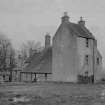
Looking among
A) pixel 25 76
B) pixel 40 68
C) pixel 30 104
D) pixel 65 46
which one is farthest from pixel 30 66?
pixel 30 104

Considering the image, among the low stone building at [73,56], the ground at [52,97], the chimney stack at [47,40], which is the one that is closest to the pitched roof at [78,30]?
the low stone building at [73,56]

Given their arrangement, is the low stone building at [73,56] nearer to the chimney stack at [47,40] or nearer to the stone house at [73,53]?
the stone house at [73,53]

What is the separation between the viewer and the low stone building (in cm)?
3494

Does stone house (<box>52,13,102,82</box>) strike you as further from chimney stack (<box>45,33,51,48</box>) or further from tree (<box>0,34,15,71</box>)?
tree (<box>0,34,15,71</box>)

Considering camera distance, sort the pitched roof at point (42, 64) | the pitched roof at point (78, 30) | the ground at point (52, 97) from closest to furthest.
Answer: the ground at point (52, 97)
the pitched roof at point (78, 30)
the pitched roof at point (42, 64)

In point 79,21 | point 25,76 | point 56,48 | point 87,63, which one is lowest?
point 25,76

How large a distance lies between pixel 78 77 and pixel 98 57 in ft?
26.6

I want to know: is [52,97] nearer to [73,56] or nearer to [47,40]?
[73,56]

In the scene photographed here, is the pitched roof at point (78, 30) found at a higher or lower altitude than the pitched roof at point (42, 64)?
higher

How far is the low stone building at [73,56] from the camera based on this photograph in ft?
115

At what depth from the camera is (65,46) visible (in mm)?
36531

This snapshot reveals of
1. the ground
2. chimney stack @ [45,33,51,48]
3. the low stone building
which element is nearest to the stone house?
the low stone building

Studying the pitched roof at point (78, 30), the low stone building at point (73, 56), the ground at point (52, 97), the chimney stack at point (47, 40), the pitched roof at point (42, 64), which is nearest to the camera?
the ground at point (52, 97)

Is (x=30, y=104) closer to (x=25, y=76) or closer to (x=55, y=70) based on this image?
(x=55, y=70)
